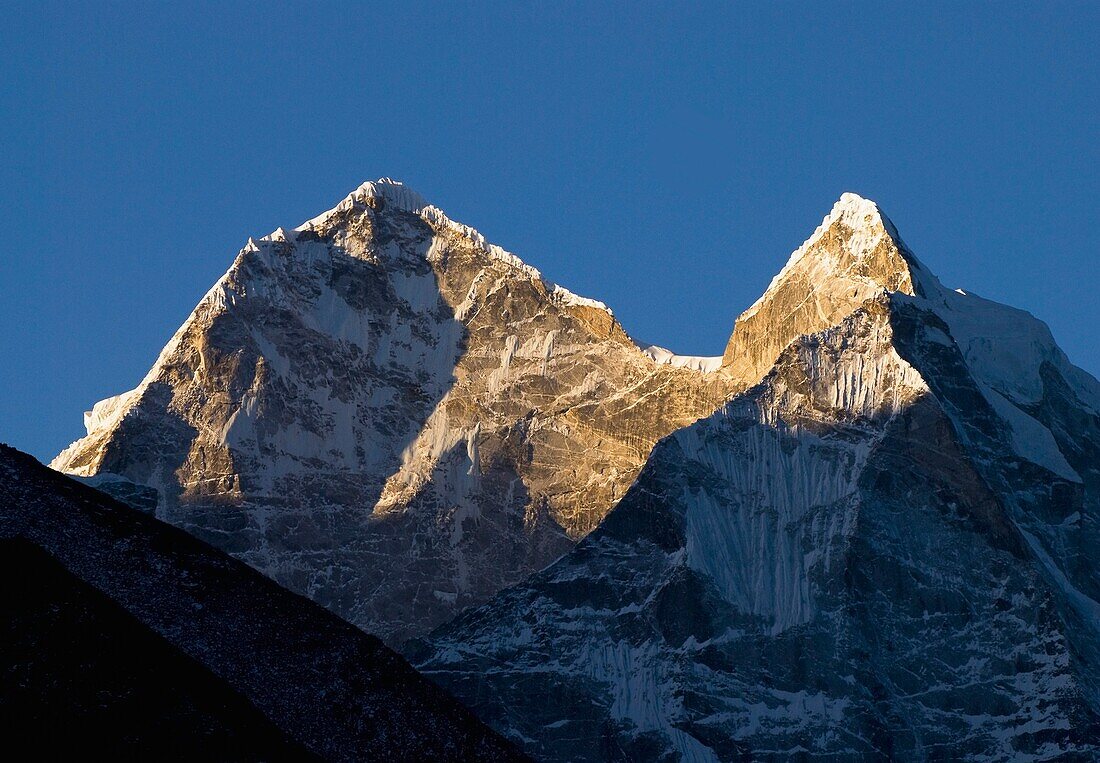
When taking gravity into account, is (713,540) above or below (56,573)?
above

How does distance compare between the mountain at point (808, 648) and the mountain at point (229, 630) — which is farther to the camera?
the mountain at point (808, 648)

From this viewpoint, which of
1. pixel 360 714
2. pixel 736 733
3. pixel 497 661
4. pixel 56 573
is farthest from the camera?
pixel 497 661

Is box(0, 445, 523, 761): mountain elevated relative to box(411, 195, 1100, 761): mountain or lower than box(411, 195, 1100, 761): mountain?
lower

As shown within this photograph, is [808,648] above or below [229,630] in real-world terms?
above

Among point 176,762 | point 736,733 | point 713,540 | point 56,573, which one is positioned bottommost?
point 176,762

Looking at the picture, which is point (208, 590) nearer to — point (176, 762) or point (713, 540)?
point (176, 762)

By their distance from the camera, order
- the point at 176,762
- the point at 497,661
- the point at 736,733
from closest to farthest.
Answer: the point at 176,762 < the point at 736,733 < the point at 497,661

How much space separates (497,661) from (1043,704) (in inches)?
1341

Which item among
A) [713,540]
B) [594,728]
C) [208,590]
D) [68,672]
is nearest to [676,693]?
[594,728]

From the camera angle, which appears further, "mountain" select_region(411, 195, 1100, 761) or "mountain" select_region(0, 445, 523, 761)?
"mountain" select_region(411, 195, 1100, 761)

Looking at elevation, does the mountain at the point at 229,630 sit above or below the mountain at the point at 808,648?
below

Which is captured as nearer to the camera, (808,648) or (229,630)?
(229,630)

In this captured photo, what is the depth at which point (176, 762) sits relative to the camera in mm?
57969

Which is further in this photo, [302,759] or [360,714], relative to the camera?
[360,714]
